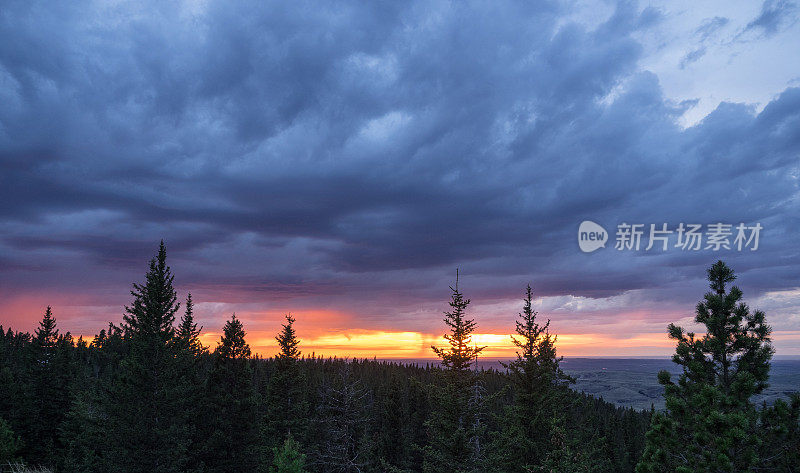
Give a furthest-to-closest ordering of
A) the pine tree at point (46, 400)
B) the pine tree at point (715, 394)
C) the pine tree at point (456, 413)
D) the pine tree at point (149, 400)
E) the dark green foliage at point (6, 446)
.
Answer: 1. the pine tree at point (46, 400)
2. the dark green foliage at point (6, 446)
3. the pine tree at point (149, 400)
4. the pine tree at point (456, 413)
5. the pine tree at point (715, 394)

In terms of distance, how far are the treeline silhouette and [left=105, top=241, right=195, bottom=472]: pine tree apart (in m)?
0.09

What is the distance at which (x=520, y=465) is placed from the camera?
2820 centimetres

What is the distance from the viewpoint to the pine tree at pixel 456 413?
25.0m

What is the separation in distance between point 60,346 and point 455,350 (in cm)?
5467

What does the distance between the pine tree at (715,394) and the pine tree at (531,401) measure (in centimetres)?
1178

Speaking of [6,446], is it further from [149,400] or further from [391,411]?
[391,411]

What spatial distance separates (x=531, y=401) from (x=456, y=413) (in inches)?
251

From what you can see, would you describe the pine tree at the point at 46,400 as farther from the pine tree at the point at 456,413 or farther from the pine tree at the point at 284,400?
A: the pine tree at the point at 456,413

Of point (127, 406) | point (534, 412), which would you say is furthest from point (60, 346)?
point (534, 412)

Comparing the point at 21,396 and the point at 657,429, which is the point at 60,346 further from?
the point at 657,429

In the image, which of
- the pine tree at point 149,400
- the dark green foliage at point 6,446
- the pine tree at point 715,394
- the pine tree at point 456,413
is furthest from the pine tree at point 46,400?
the pine tree at point 715,394

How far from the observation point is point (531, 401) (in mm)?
29297

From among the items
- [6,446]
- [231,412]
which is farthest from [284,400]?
[6,446]

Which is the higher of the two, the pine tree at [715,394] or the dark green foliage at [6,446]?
the pine tree at [715,394]
